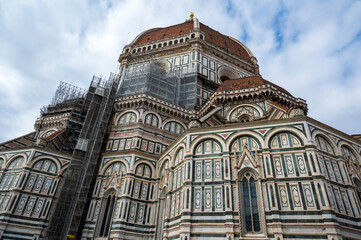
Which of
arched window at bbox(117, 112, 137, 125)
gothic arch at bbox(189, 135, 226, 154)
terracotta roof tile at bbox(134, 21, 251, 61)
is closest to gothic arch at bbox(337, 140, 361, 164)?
gothic arch at bbox(189, 135, 226, 154)

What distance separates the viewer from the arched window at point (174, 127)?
2078 cm

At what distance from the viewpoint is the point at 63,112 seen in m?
26.2

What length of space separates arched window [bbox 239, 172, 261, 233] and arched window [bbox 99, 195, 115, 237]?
29.1 feet

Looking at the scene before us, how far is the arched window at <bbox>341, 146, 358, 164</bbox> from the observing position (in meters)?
13.6

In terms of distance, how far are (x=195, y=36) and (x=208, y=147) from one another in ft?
60.1

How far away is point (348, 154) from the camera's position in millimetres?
13742

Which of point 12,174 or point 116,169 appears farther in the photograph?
point 116,169

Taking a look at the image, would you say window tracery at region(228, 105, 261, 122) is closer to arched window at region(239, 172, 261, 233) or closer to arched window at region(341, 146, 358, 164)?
arched window at region(341, 146, 358, 164)

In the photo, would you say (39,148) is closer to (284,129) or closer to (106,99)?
(106,99)

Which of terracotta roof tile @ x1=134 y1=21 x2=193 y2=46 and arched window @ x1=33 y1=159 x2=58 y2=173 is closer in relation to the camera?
arched window @ x1=33 y1=159 x2=58 y2=173

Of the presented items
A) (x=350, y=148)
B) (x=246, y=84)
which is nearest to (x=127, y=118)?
(x=246, y=84)

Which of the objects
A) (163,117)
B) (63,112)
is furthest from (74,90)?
(163,117)

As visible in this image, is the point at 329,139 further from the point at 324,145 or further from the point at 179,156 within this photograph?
the point at 179,156

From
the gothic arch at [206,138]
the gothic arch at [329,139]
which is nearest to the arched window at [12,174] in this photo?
the gothic arch at [206,138]
